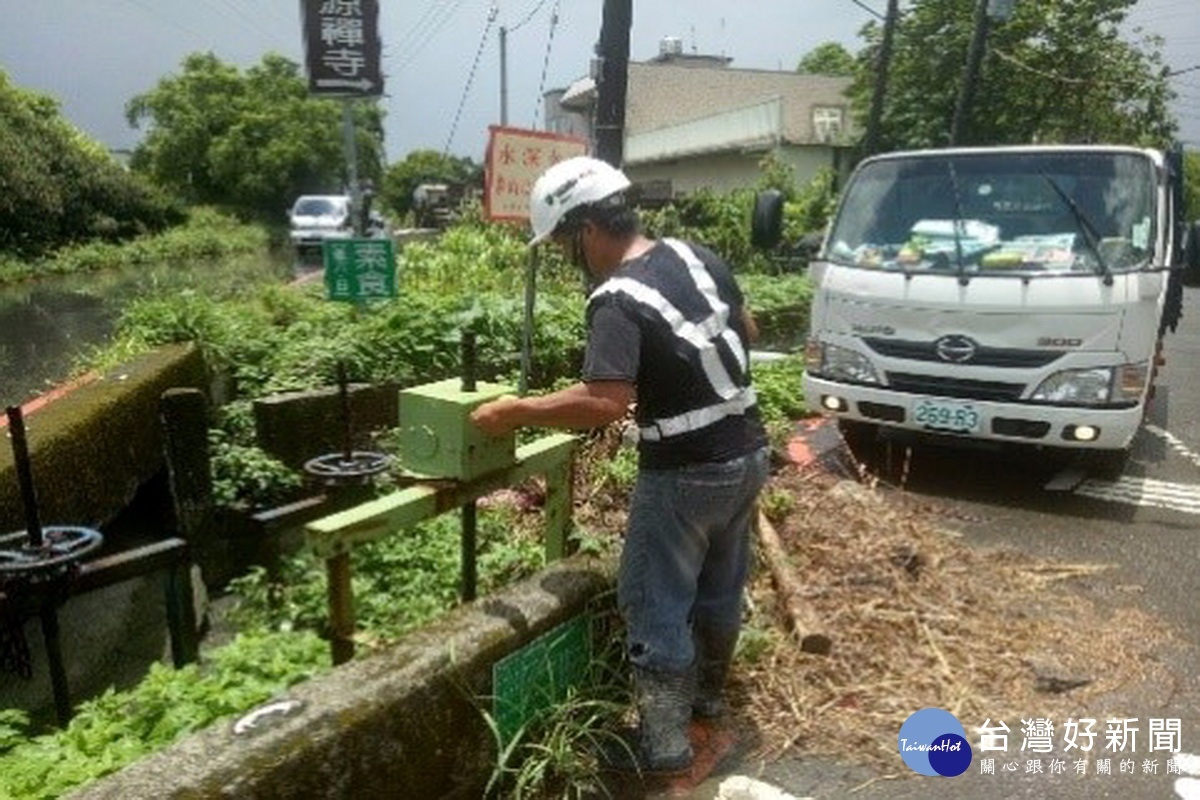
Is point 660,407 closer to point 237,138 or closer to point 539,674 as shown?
point 539,674

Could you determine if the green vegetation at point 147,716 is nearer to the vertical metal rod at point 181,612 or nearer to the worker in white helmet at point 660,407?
the vertical metal rod at point 181,612

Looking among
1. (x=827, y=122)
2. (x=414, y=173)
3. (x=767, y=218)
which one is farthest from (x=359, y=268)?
(x=414, y=173)

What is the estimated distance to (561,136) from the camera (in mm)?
6875

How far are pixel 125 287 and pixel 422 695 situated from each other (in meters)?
21.3

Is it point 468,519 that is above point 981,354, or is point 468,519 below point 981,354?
below

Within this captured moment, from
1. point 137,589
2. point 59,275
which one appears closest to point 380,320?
point 137,589

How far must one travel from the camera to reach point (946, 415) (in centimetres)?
558

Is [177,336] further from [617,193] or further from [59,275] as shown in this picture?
[59,275]

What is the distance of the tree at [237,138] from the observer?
3812 centimetres

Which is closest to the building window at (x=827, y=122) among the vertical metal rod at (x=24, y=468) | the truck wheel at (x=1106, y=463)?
the truck wheel at (x=1106, y=463)

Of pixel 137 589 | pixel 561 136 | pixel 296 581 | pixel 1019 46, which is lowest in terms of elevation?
pixel 137 589

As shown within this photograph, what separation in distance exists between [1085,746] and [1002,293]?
2.90m

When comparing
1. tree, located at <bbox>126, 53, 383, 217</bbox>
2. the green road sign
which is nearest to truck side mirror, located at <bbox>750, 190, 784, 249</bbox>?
the green road sign

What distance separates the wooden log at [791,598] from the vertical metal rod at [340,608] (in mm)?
1910
